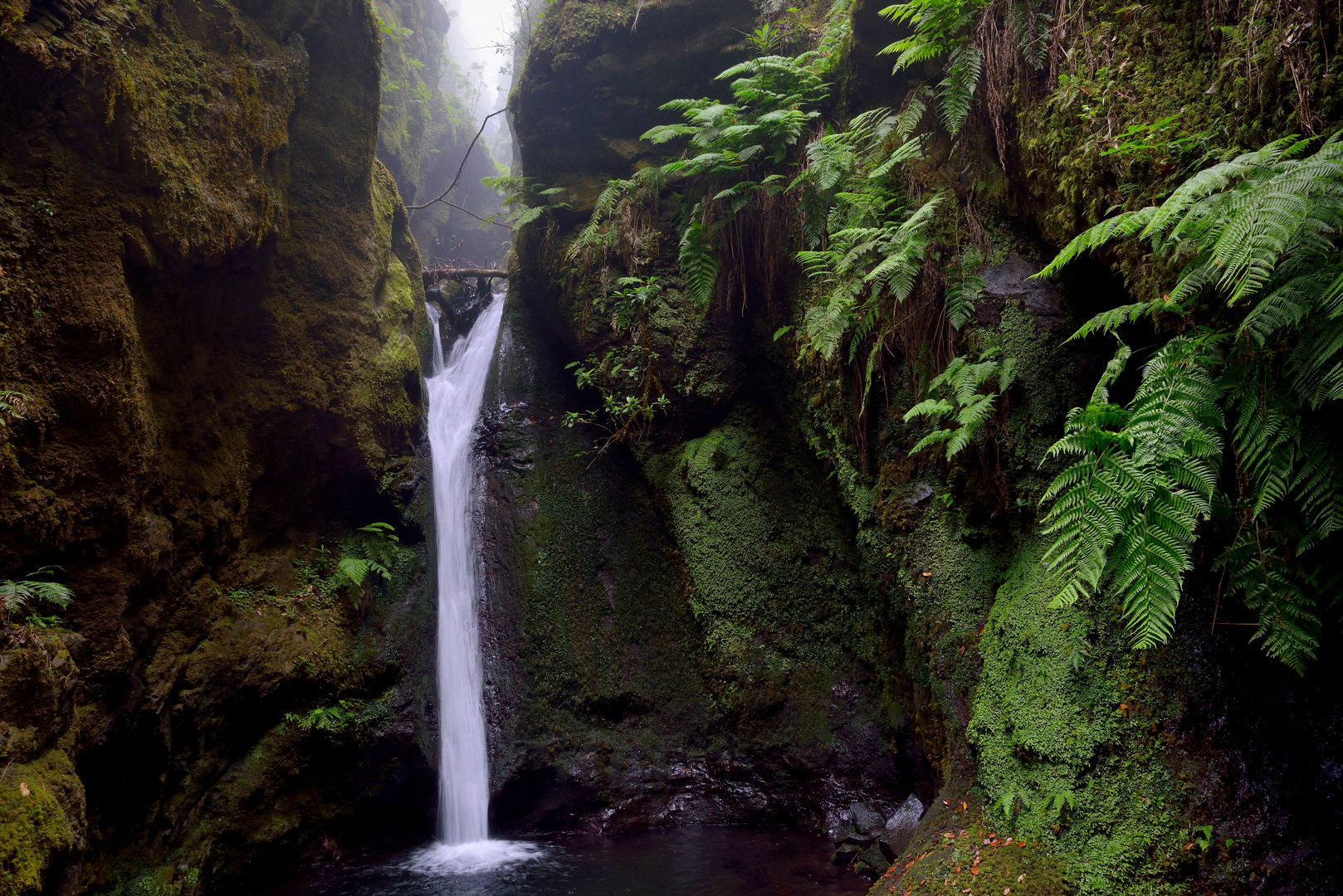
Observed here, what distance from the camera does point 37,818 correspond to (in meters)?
3.50

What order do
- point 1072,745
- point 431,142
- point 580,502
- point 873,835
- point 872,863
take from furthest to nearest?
point 431,142 < point 580,502 < point 873,835 < point 872,863 < point 1072,745

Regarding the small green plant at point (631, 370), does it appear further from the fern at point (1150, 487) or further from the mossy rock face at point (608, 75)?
the fern at point (1150, 487)

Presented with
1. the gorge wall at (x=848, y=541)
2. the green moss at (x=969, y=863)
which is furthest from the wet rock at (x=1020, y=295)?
the green moss at (x=969, y=863)

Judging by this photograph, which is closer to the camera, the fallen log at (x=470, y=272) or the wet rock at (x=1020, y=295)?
the wet rock at (x=1020, y=295)

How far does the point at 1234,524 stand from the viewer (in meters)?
2.70

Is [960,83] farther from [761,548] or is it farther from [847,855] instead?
[847,855]

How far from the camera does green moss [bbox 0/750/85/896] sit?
3.28m

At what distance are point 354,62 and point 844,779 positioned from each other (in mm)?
10044

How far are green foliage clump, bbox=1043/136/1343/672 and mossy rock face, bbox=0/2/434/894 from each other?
5700mm

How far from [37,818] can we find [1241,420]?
20.6 ft

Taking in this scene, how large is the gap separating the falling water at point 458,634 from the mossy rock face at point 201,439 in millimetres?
275

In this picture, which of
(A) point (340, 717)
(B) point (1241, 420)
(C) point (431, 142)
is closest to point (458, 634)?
(A) point (340, 717)

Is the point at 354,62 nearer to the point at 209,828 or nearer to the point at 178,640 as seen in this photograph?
the point at 178,640

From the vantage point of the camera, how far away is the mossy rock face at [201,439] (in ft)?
13.8
